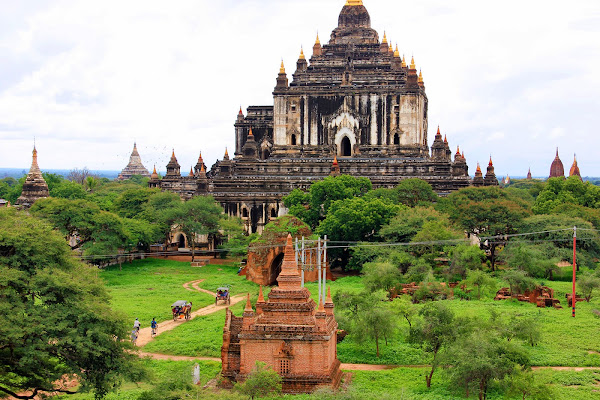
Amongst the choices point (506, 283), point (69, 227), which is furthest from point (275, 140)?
point (506, 283)

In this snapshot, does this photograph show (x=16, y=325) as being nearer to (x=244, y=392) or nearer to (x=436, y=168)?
(x=244, y=392)

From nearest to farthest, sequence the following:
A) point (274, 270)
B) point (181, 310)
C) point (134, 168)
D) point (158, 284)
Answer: point (181, 310), point (158, 284), point (274, 270), point (134, 168)

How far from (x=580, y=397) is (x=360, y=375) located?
6882 millimetres

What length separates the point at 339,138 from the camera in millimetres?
66062

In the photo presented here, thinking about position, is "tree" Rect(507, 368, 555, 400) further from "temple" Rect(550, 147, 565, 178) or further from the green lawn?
"temple" Rect(550, 147, 565, 178)

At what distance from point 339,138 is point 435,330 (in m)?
40.5

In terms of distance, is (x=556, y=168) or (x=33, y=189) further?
(x=556, y=168)

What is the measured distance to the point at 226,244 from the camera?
56.1 m

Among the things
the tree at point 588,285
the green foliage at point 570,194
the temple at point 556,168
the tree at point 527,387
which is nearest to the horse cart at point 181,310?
the tree at point 527,387

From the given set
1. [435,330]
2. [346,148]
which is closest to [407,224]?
[435,330]

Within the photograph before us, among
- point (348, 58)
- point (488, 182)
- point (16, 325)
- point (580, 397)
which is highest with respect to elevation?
point (348, 58)

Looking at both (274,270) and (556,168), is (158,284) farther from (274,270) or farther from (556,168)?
(556,168)

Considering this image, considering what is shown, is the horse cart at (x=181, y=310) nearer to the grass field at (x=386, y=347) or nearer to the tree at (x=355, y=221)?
the grass field at (x=386, y=347)

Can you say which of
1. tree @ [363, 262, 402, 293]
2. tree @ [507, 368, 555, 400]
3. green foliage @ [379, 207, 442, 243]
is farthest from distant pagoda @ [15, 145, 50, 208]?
tree @ [507, 368, 555, 400]
